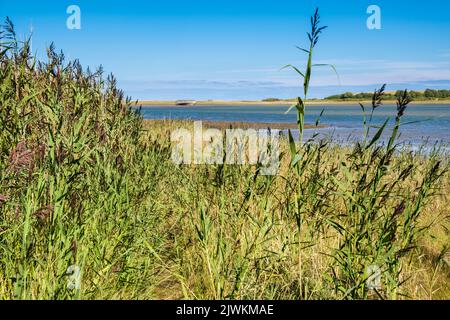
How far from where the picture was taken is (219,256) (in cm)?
332

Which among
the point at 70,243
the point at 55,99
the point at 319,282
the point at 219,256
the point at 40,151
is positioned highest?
the point at 55,99

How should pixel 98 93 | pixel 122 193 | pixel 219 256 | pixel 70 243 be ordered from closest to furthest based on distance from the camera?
1. pixel 70 243
2. pixel 219 256
3. pixel 122 193
4. pixel 98 93

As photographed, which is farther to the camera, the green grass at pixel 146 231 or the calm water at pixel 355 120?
the calm water at pixel 355 120

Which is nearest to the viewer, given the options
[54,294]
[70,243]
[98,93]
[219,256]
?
[54,294]

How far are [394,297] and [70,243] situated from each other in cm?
220

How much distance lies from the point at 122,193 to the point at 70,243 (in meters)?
0.94

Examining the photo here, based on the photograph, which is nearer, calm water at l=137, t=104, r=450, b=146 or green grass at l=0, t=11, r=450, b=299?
green grass at l=0, t=11, r=450, b=299

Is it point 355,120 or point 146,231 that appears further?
point 355,120

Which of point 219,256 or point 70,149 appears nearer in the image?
point 70,149
